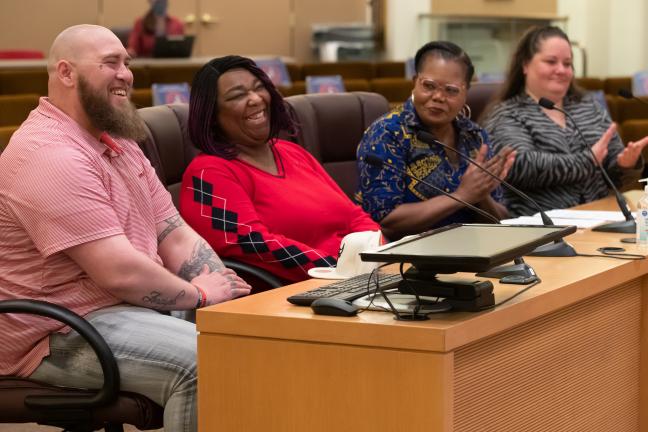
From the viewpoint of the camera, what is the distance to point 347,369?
6.11 ft

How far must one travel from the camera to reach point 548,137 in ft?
13.4

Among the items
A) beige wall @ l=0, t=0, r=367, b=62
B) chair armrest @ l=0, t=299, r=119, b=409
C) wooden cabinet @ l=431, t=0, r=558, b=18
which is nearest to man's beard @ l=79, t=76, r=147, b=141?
chair armrest @ l=0, t=299, r=119, b=409

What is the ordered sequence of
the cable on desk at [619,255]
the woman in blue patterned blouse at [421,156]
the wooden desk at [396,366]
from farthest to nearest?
the woman in blue patterned blouse at [421,156], the cable on desk at [619,255], the wooden desk at [396,366]

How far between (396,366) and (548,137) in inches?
96.1

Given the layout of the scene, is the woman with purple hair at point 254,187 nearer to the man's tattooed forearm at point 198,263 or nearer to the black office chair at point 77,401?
the man's tattooed forearm at point 198,263

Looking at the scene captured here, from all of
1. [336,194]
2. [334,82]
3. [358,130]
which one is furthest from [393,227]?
[334,82]

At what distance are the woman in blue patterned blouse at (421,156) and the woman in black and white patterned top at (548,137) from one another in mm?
507

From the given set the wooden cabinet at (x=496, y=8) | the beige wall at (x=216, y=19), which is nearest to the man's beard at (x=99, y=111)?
the beige wall at (x=216, y=19)

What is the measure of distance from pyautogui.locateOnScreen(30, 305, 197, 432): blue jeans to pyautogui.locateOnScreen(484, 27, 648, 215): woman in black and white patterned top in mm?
1954

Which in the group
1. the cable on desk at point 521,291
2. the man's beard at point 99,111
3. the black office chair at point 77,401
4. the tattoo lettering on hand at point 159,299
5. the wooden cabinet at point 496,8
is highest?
the man's beard at point 99,111

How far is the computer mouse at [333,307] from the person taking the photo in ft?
6.20

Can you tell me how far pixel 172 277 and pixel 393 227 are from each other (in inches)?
44.4

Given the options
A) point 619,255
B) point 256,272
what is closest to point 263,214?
point 256,272

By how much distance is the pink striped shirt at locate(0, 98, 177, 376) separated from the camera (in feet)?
7.59
